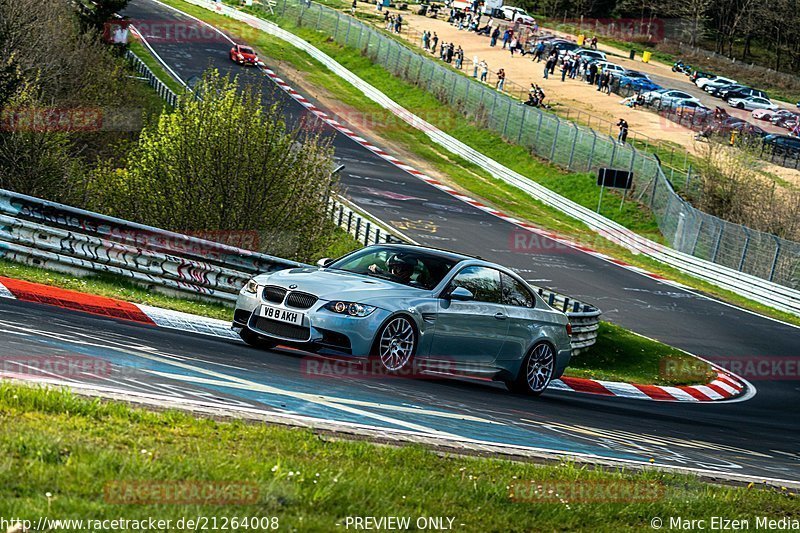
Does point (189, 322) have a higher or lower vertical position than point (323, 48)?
lower

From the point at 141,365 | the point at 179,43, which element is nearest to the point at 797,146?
the point at 179,43

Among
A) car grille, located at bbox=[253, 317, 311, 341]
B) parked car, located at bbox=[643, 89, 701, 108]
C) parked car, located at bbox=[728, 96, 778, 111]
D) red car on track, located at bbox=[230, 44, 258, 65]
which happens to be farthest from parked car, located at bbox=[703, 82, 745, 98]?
car grille, located at bbox=[253, 317, 311, 341]

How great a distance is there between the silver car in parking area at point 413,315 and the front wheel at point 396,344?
0.03 feet

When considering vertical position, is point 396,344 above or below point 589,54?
below

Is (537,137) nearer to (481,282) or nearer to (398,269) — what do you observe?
(481,282)

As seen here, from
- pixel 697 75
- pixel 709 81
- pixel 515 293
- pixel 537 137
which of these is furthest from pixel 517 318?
pixel 697 75

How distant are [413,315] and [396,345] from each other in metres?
0.39

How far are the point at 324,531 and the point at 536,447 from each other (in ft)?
13.5

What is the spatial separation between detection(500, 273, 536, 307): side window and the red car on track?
53.0 metres

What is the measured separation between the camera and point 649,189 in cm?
4669

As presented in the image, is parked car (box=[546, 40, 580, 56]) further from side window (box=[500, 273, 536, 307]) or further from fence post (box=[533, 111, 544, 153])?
side window (box=[500, 273, 536, 307])

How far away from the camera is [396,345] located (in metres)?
11.4

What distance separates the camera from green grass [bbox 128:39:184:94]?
55034 millimetres

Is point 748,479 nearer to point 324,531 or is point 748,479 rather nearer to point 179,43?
point 324,531
